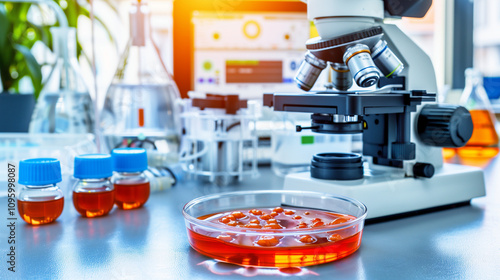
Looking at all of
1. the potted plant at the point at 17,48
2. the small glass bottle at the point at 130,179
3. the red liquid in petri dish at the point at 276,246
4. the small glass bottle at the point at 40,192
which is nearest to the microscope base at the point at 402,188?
the red liquid in petri dish at the point at 276,246

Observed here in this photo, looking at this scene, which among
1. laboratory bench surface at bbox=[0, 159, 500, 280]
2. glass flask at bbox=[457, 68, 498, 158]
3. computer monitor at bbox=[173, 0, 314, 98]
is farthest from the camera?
glass flask at bbox=[457, 68, 498, 158]

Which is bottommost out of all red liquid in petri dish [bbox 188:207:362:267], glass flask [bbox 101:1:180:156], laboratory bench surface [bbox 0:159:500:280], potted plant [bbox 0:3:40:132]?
laboratory bench surface [bbox 0:159:500:280]

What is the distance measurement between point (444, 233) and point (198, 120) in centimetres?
60

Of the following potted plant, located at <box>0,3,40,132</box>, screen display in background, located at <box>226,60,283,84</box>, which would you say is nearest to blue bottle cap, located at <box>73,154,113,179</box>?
screen display in background, located at <box>226,60,283,84</box>

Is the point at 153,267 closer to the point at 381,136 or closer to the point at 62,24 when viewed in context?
the point at 381,136

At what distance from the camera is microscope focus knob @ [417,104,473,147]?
892 mm

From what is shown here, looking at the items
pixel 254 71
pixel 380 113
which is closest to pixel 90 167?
pixel 380 113

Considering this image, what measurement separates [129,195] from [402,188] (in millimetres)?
486

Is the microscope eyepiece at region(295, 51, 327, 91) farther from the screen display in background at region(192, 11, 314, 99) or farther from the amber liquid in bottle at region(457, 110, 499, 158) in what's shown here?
the amber liquid in bottle at region(457, 110, 499, 158)

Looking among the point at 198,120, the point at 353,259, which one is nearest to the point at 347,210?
the point at 353,259

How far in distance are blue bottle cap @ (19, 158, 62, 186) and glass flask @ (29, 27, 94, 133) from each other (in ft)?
1.66

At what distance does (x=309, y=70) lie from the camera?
2.81 feet

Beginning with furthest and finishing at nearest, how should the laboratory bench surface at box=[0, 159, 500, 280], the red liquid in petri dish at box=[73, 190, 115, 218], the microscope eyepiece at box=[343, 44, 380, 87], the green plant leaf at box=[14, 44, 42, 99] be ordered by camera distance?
the green plant leaf at box=[14, 44, 42, 99]
the red liquid in petri dish at box=[73, 190, 115, 218]
the microscope eyepiece at box=[343, 44, 380, 87]
the laboratory bench surface at box=[0, 159, 500, 280]

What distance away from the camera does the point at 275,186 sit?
111 centimetres
